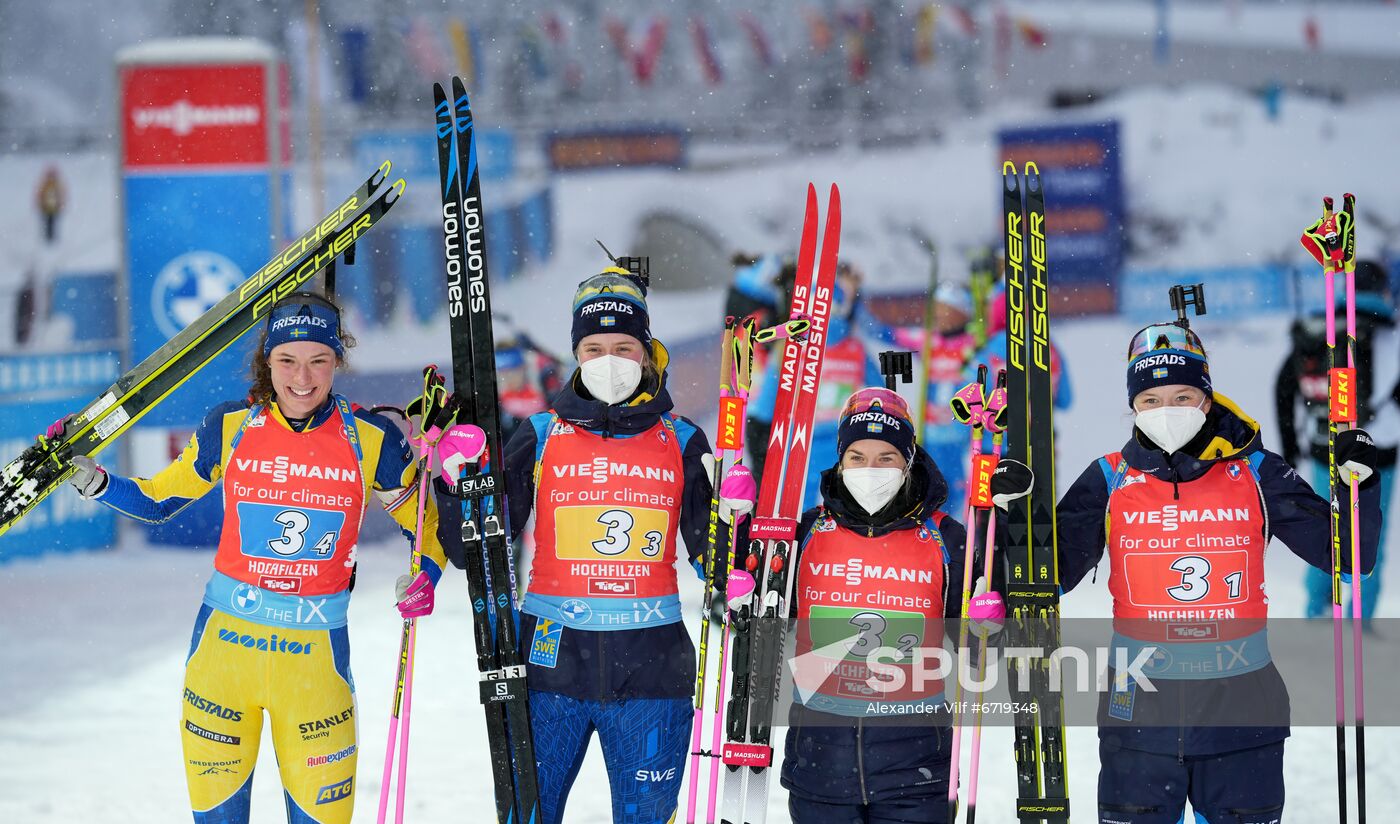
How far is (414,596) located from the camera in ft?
11.1

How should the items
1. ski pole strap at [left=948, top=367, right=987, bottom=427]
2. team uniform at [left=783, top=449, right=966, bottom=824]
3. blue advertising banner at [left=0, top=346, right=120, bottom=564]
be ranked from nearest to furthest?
team uniform at [left=783, top=449, right=966, bottom=824] → ski pole strap at [left=948, top=367, right=987, bottom=427] → blue advertising banner at [left=0, top=346, right=120, bottom=564]

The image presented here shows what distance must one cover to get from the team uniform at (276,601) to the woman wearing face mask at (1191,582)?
160cm

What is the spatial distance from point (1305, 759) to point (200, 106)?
8.02 m

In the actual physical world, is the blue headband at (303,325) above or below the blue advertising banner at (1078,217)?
below

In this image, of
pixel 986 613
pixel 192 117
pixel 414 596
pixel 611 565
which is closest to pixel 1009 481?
pixel 986 613

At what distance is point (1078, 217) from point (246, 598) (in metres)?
14.6

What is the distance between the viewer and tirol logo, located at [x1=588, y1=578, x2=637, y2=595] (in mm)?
3307

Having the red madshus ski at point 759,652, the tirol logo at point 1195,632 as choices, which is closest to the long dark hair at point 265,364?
the red madshus ski at point 759,652

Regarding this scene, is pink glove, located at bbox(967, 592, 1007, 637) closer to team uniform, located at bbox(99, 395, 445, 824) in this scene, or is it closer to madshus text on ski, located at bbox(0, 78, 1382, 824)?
madshus text on ski, located at bbox(0, 78, 1382, 824)

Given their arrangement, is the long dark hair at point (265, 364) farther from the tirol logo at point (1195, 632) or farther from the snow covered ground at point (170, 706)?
the tirol logo at point (1195, 632)

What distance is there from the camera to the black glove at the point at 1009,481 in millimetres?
3293

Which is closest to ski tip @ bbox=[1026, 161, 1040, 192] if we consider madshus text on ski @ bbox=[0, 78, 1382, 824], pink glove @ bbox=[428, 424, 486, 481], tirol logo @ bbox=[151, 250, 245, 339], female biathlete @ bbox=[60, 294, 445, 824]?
madshus text on ski @ bbox=[0, 78, 1382, 824]

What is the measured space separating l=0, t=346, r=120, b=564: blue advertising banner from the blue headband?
681 centimetres

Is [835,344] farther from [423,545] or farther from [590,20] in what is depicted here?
[590,20]
